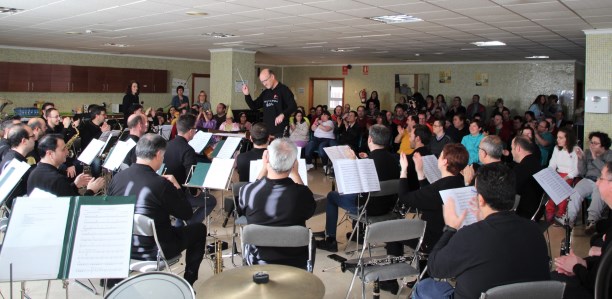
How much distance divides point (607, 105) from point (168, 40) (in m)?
7.66

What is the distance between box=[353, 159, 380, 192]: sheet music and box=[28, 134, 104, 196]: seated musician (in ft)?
7.18

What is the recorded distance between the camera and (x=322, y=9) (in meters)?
6.04

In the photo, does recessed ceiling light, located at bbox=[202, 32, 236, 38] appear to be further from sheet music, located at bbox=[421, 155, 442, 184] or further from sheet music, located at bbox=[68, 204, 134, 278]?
sheet music, located at bbox=[68, 204, 134, 278]

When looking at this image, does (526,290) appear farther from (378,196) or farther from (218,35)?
(218,35)

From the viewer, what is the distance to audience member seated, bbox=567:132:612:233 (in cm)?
620

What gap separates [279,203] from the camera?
348 centimetres

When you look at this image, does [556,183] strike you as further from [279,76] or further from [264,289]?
[279,76]

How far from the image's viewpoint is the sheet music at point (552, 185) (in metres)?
4.43

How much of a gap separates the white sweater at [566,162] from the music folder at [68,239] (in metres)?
5.68

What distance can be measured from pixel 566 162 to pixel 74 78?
469 inches

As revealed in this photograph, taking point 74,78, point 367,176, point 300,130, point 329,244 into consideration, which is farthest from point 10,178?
point 74,78

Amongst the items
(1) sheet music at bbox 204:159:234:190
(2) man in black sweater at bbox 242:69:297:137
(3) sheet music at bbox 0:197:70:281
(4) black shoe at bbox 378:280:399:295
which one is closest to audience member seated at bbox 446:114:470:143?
(2) man in black sweater at bbox 242:69:297:137

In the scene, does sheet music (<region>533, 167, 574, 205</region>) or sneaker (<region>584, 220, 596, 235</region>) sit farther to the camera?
sneaker (<region>584, 220, 596, 235</region>)

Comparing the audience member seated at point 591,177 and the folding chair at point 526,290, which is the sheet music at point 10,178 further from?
the audience member seated at point 591,177
